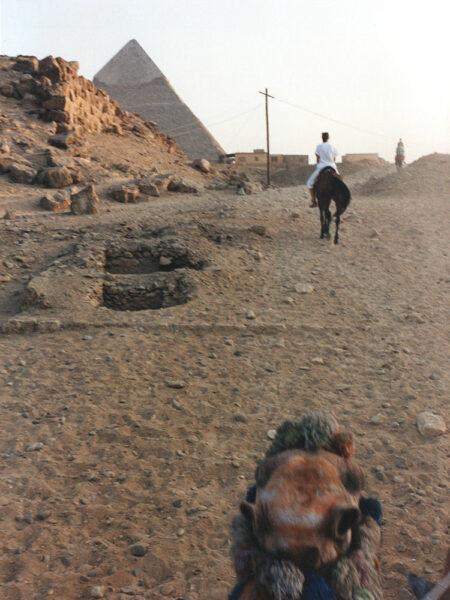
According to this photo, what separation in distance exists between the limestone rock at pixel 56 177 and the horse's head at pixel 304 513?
14371mm

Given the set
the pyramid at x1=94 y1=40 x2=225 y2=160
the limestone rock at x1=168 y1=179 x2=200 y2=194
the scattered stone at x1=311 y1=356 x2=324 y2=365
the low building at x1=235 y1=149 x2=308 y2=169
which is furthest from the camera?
the pyramid at x1=94 y1=40 x2=225 y2=160

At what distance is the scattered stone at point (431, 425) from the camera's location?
3.42 m

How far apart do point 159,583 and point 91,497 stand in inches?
28.9

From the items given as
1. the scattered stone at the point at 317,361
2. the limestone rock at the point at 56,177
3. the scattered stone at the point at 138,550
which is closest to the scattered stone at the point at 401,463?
the scattered stone at the point at 317,361

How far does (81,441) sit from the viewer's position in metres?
3.42

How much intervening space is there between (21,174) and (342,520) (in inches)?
595

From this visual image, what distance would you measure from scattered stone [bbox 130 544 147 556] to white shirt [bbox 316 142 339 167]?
22.7 ft

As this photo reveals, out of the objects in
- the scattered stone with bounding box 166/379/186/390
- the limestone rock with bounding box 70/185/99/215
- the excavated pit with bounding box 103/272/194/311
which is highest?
the limestone rock with bounding box 70/185/99/215

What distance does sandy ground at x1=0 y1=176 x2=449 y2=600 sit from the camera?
8.13 ft

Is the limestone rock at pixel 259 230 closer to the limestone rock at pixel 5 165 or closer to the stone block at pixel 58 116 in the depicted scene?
the limestone rock at pixel 5 165

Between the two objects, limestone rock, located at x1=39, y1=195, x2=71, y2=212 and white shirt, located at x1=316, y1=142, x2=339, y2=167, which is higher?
white shirt, located at x1=316, y1=142, x2=339, y2=167

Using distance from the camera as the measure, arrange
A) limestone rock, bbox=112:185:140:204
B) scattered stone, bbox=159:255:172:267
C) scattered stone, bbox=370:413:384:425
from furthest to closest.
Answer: limestone rock, bbox=112:185:140:204 < scattered stone, bbox=159:255:172:267 < scattered stone, bbox=370:413:384:425

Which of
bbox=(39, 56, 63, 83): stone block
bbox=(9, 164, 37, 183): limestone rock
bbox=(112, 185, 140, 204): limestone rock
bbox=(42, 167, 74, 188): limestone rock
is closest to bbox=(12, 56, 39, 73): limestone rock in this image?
bbox=(39, 56, 63, 83): stone block

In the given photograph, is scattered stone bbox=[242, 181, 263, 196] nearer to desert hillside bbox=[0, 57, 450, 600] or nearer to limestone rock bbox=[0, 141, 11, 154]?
desert hillside bbox=[0, 57, 450, 600]
